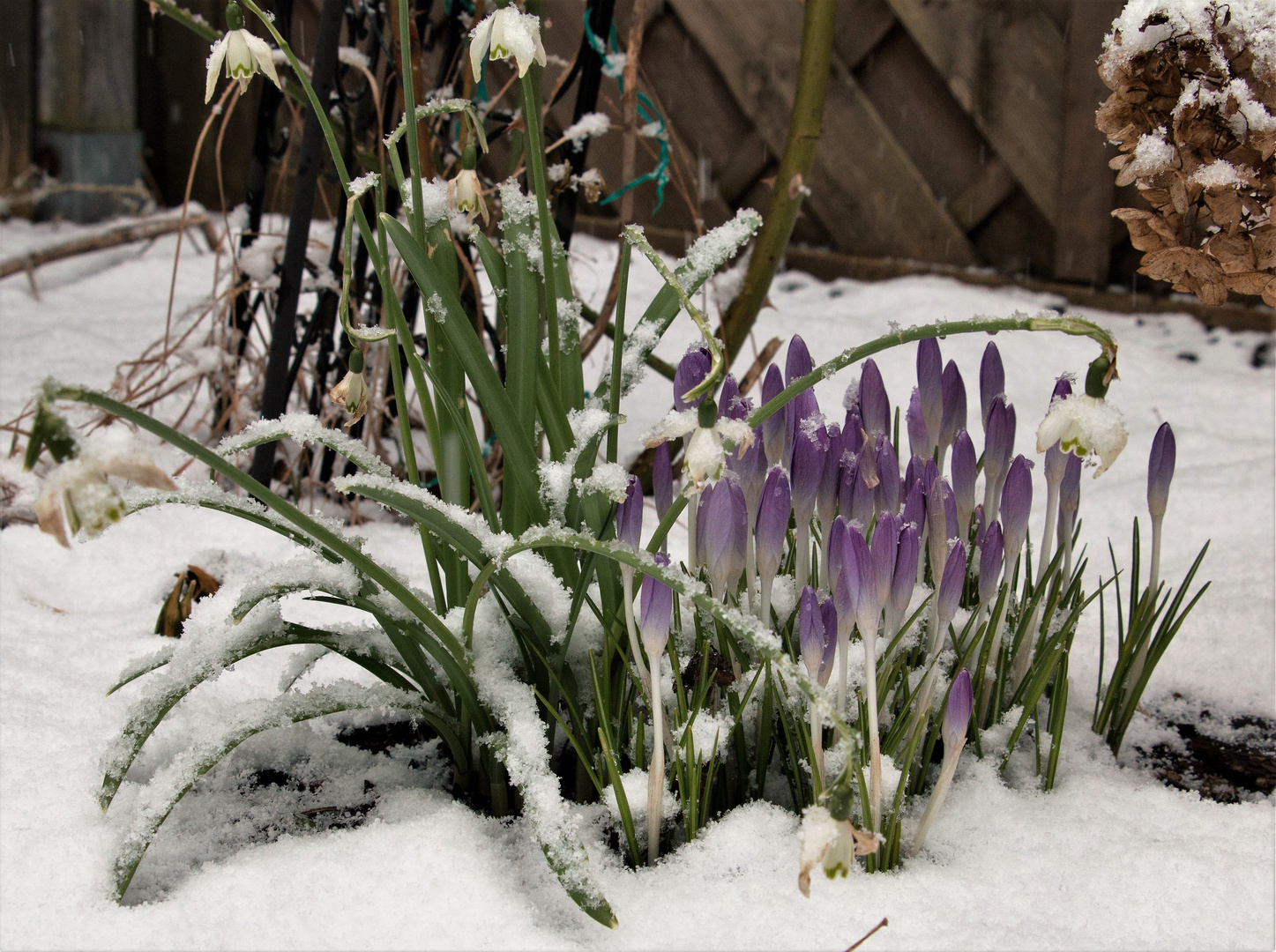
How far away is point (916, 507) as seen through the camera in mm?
911

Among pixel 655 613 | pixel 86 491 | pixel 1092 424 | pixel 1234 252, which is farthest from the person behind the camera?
pixel 1234 252

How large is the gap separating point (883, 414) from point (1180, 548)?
1.04 m

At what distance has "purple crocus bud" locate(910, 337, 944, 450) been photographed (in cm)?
99

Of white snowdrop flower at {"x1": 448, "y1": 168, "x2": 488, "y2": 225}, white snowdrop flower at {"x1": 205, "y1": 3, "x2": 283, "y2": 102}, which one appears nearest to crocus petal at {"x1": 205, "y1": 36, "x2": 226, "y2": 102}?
white snowdrop flower at {"x1": 205, "y1": 3, "x2": 283, "y2": 102}

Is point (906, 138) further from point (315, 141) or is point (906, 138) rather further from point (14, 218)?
point (14, 218)

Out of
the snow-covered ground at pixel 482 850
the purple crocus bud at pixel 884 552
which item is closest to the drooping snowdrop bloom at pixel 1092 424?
the purple crocus bud at pixel 884 552

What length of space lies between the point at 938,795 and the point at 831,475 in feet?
0.96

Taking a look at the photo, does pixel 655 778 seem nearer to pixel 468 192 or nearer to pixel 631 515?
pixel 631 515

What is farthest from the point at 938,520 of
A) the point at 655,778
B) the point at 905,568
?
the point at 655,778

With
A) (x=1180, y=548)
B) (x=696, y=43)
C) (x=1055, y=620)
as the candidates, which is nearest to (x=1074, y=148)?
(x=696, y=43)

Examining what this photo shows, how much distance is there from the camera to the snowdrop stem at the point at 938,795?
0.85 meters

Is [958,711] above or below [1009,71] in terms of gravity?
below

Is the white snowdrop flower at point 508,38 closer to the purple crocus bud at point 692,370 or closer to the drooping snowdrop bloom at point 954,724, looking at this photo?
the purple crocus bud at point 692,370

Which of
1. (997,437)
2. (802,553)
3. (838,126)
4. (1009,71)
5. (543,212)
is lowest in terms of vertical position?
(802,553)
